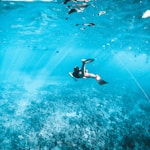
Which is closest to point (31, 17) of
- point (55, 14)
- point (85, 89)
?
point (55, 14)

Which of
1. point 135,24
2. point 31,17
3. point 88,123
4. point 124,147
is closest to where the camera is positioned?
point 124,147

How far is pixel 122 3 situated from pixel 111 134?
10.3m

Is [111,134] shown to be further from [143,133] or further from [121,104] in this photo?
[121,104]

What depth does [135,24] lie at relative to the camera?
1912cm

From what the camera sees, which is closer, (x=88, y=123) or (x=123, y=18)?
(x=88, y=123)

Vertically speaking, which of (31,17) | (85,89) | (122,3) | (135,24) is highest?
(122,3)

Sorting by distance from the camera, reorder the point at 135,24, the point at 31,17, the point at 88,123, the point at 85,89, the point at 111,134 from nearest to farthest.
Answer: the point at 111,134 → the point at 88,123 → the point at 31,17 → the point at 135,24 → the point at 85,89

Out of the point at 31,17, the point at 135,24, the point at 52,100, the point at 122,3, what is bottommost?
the point at 52,100

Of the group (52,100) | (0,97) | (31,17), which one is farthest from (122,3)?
(0,97)

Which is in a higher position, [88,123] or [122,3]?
[122,3]

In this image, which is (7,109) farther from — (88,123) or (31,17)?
(31,17)

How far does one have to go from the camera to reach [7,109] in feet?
53.8

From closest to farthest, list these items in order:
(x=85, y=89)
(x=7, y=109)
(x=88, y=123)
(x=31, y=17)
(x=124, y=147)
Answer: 1. (x=124, y=147)
2. (x=88, y=123)
3. (x=7, y=109)
4. (x=31, y=17)
5. (x=85, y=89)

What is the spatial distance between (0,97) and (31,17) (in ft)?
32.2
